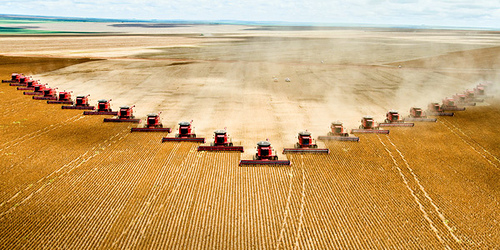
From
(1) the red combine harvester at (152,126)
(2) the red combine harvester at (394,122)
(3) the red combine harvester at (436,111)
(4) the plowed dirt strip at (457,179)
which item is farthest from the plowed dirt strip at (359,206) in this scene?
(3) the red combine harvester at (436,111)

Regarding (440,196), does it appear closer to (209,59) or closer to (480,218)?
(480,218)

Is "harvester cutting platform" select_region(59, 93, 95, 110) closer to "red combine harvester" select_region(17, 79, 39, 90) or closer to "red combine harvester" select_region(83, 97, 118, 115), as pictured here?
"red combine harvester" select_region(83, 97, 118, 115)

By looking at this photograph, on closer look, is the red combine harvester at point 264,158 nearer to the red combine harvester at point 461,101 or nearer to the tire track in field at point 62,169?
the tire track in field at point 62,169

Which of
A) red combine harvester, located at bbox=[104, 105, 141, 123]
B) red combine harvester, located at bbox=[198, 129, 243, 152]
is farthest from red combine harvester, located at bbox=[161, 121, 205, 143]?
red combine harvester, located at bbox=[104, 105, 141, 123]

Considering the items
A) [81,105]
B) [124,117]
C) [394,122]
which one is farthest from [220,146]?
[81,105]

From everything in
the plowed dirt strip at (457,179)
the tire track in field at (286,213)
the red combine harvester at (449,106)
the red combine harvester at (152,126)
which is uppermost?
the red combine harvester at (449,106)

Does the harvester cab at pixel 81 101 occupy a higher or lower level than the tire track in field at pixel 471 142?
higher

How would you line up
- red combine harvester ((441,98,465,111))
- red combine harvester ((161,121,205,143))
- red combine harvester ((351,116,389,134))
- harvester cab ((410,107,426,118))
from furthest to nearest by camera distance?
red combine harvester ((441,98,465,111)) < harvester cab ((410,107,426,118)) < red combine harvester ((351,116,389,134)) < red combine harvester ((161,121,205,143))
